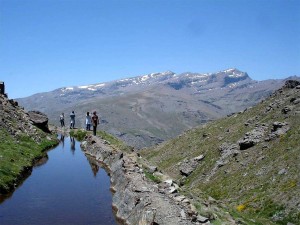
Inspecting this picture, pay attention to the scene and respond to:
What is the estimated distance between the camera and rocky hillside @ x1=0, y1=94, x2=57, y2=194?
30136mm

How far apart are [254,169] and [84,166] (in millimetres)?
17785

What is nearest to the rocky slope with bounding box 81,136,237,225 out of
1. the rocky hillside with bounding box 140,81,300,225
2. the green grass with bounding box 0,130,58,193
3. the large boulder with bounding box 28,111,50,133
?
the rocky hillside with bounding box 140,81,300,225

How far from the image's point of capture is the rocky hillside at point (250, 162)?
89.9 feet

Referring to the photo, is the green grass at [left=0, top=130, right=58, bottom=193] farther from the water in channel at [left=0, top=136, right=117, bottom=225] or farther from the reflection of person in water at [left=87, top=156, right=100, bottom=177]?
the reflection of person in water at [left=87, top=156, right=100, bottom=177]

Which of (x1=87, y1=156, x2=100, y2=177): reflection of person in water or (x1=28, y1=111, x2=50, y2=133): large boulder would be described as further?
(x1=28, y1=111, x2=50, y2=133): large boulder

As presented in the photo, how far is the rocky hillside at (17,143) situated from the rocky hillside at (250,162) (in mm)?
14026

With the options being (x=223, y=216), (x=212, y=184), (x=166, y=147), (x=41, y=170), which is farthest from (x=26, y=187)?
(x=166, y=147)

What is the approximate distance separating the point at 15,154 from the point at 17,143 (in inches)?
248

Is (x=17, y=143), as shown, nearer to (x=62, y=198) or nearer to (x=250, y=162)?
(x=62, y=198)

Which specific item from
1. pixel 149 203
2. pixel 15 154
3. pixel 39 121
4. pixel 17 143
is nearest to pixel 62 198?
pixel 149 203

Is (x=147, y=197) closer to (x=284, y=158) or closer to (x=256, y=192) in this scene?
(x=256, y=192)

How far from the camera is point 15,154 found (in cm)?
3675

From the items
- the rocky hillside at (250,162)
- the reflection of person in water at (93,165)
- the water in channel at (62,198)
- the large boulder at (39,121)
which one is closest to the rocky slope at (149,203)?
the water in channel at (62,198)

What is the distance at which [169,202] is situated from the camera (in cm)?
2148
